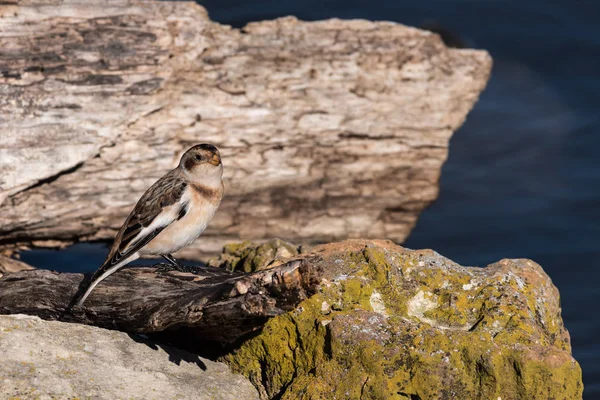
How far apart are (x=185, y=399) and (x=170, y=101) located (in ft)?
13.5

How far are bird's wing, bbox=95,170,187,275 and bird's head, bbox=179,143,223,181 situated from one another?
130mm

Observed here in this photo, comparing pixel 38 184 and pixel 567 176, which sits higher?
pixel 38 184

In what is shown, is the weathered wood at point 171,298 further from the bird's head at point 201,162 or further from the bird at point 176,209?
the bird's head at point 201,162

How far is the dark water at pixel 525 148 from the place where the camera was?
1144cm

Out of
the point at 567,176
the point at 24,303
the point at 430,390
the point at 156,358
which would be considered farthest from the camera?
the point at 567,176

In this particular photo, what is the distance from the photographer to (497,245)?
38.8 feet

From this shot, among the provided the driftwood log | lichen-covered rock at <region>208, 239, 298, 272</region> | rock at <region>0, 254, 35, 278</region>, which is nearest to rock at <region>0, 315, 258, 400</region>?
lichen-covered rock at <region>208, 239, 298, 272</region>

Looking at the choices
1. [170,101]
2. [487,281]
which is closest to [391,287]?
[487,281]

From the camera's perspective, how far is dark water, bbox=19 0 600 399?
1144 centimetres

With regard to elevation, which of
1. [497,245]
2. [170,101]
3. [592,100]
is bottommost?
[497,245]

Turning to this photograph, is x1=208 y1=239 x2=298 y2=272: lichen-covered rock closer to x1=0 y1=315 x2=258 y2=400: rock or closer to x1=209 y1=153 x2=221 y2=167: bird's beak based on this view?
x1=209 y1=153 x2=221 y2=167: bird's beak

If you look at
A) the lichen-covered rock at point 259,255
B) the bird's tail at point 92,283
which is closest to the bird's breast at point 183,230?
the lichen-covered rock at point 259,255

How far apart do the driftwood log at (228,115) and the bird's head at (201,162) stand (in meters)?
1.42

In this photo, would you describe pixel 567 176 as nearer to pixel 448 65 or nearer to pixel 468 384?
pixel 448 65
